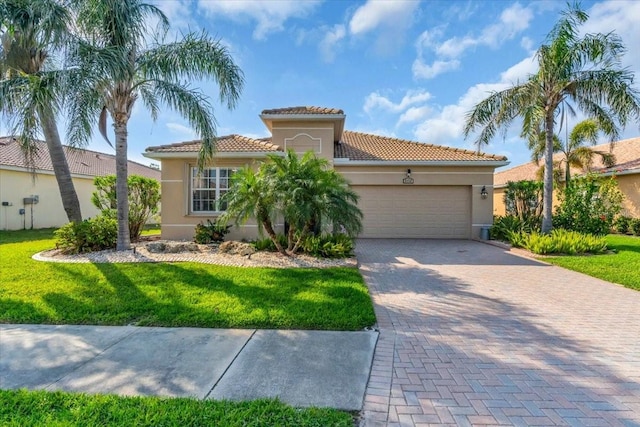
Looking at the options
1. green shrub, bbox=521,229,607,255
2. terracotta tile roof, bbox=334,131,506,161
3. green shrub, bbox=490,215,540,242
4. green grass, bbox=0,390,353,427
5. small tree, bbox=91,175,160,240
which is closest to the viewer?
green grass, bbox=0,390,353,427

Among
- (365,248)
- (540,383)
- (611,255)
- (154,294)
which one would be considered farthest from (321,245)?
(611,255)

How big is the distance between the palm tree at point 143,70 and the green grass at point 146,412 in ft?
24.4

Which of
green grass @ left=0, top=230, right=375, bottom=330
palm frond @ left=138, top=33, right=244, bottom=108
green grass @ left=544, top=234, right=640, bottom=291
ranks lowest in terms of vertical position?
green grass @ left=0, top=230, right=375, bottom=330

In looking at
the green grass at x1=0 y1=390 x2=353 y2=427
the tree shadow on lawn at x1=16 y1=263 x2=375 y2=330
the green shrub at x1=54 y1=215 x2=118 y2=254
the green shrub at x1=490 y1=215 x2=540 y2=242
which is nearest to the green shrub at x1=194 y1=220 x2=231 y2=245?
the green shrub at x1=54 y1=215 x2=118 y2=254

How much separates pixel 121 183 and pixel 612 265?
1512cm

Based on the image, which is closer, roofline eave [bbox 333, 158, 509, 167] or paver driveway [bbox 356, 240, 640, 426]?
paver driveway [bbox 356, 240, 640, 426]

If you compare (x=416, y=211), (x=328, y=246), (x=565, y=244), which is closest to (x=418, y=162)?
(x=416, y=211)

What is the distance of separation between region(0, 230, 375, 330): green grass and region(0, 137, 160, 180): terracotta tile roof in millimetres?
4088

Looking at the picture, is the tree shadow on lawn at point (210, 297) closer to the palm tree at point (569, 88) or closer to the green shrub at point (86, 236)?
the green shrub at point (86, 236)

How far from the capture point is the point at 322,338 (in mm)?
4453

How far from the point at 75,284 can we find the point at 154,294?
2.11 meters

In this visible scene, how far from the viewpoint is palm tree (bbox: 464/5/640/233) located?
1132 centimetres

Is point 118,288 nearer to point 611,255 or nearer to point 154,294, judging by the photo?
point 154,294

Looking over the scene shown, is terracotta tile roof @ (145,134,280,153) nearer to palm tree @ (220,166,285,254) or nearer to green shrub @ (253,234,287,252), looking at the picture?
palm tree @ (220,166,285,254)
